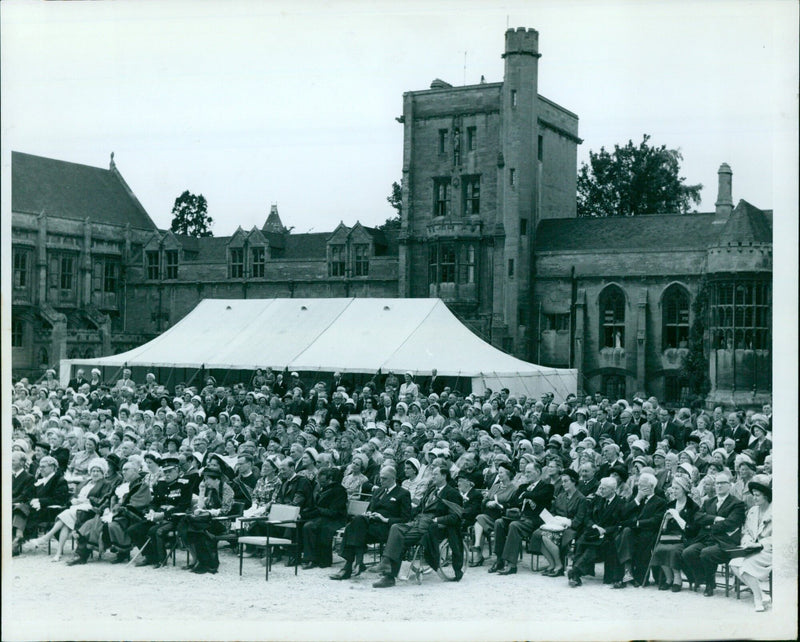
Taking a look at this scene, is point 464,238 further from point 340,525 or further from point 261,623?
point 261,623

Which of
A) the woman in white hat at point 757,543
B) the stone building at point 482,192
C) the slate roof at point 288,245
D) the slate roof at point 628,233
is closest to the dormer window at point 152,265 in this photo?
the slate roof at point 288,245

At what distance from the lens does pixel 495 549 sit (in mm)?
13594

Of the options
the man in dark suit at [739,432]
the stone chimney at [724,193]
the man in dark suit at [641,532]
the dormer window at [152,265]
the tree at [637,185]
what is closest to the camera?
the man in dark suit at [641,532]

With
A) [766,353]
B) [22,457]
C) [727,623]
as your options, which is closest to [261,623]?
[727,623]

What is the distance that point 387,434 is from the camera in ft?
66.0

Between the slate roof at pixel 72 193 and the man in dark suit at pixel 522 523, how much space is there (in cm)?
3658

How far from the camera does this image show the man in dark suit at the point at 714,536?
11.8m

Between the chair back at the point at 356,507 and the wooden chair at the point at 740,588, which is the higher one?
the chair back at the point at 356,507

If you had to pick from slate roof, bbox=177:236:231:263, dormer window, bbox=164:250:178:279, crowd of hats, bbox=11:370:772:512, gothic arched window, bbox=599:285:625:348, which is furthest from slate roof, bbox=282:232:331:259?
crowd of hats, bbox=11:370:772:512

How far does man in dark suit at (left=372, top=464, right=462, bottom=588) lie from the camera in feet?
42.3

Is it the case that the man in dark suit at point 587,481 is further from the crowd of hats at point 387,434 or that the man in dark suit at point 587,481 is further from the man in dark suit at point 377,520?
the man in dark suit at point 377,520

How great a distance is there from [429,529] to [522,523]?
1.32 m

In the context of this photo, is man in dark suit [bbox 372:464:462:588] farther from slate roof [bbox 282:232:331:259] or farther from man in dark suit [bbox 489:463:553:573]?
slate roof [bbox 282:232:331:259]

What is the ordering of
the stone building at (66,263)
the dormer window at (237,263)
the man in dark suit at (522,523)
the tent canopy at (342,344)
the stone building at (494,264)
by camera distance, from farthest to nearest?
the dormer window at (237,263)
the stone building at (66,263)
the stone building at (494,264)
the tent canopy at (342,344)
the man in dark suit at (522,523)
